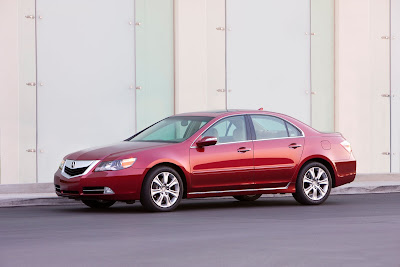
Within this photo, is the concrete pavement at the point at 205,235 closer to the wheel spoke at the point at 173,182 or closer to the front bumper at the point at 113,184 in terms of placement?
the front bumper at the point at 113,184

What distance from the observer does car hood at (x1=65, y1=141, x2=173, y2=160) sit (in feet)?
47.4

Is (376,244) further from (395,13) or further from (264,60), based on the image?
(395,13)

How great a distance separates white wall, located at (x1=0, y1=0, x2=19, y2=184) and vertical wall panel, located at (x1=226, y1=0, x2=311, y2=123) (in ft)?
15.5

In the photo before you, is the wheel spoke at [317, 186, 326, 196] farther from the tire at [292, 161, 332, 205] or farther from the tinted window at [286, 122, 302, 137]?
the tinted window at [286, 122, 302, 137]

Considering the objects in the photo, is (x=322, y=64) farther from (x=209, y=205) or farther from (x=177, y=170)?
(x=177, y=170)

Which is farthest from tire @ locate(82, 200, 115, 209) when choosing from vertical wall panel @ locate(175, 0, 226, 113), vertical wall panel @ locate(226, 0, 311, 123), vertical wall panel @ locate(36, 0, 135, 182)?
vertical wall panel @ locate(226, 0, 311, 123)

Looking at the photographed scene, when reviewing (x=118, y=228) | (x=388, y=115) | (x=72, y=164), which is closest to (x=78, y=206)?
(x=72, y=164)

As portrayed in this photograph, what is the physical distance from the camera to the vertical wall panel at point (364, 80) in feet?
75.6

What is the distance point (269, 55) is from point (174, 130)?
23.5 feet

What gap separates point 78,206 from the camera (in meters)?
16.2

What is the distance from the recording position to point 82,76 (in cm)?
1995

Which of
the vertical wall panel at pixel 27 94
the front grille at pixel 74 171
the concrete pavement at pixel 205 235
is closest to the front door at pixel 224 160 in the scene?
the concrete pavement at pixel 205 235

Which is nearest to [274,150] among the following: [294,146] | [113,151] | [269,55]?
[294,146]

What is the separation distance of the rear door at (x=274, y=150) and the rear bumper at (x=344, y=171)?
83cm
